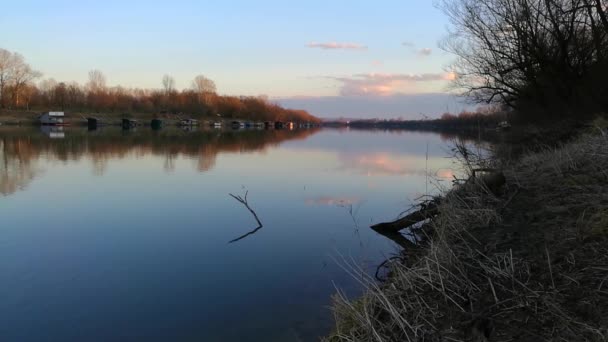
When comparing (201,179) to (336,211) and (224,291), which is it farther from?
(224,291)

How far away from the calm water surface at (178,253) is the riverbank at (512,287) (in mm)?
1755

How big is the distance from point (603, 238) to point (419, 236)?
6.19m

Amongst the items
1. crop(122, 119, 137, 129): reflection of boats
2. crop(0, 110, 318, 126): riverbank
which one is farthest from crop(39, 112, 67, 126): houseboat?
crop(122, 119, 137, 129): reflection of boats

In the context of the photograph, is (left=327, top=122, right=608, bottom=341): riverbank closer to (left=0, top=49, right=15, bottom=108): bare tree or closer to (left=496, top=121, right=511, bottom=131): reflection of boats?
(left=496, top=121, right=511, bottom=131): reflection of boats

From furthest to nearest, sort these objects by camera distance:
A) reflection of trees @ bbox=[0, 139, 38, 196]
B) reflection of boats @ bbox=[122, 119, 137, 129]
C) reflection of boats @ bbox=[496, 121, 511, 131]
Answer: reflection of boats @ bbox=[122, 119, 137, 129]
reflection of boats @ bbox=[496, 121, 511, 131]
reflection of trees @ bbox=[0, 139, 38, 196]

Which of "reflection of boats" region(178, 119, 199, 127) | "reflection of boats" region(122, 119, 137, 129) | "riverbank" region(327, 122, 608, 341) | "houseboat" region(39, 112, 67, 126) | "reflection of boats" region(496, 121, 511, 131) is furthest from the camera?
"reflection of boats" region(178, 119, 199, 127)

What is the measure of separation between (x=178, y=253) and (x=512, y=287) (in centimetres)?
673

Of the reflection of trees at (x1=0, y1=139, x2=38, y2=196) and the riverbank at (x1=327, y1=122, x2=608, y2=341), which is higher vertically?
the riverbank at (x1=327, y1=122, x2=608, y2=341)

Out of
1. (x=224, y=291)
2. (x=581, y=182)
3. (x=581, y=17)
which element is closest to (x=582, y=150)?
(x=581, y=182)

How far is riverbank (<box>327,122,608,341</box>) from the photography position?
12.3 feet

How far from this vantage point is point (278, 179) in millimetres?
20219

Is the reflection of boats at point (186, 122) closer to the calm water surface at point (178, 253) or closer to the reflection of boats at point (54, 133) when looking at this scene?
the reflection of boats at point (54, 133)

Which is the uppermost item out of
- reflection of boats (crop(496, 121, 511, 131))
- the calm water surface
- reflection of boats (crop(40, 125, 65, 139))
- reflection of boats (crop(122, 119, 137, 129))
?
reflection of boats (crop(496, 121, 511, 131))

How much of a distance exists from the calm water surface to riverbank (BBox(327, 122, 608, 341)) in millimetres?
1755
